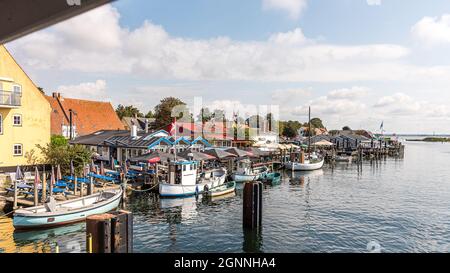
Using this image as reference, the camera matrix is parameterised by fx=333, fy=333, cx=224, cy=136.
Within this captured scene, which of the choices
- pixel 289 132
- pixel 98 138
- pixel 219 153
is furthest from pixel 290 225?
pixel 289 132

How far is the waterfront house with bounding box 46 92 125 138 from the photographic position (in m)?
45.1

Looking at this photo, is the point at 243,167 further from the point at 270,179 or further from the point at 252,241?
the point at 252,241

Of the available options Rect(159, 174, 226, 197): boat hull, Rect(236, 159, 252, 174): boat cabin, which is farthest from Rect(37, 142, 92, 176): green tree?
Rect(236, 159, 252, 174): boat cabin

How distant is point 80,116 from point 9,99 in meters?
22.1

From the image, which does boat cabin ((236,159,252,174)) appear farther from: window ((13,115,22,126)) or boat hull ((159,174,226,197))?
window ((13,115,22,126))

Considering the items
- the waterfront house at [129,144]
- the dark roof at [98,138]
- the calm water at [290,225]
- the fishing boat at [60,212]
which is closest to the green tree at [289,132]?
the waterfront house at [129,144]

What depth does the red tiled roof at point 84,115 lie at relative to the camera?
45.2 metres

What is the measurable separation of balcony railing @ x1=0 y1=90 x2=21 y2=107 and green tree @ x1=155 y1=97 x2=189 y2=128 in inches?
1365

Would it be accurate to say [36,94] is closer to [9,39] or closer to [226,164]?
[226,164]

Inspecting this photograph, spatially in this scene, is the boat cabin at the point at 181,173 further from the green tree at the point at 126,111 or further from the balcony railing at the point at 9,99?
the green tree at the point at 126,111

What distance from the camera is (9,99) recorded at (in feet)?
87.4

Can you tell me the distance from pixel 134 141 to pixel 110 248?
2717 centimetres

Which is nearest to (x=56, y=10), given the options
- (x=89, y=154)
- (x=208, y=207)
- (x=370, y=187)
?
(x=208, y=207)

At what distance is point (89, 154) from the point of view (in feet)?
87.0
